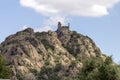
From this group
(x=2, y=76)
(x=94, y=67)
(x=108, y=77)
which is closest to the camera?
(x=108, y=77)

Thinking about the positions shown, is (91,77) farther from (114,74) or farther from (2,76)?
(2,76)

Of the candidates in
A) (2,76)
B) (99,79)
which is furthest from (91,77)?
(2,76)

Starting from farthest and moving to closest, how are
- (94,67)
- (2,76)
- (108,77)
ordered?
(2,76) < (94,67) < (108,77)

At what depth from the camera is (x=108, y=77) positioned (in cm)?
8350

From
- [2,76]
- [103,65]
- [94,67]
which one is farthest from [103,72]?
[2,76]

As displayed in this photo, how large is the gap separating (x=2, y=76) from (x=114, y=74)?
43.6 m

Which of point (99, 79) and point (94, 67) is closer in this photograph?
point (99, 79)

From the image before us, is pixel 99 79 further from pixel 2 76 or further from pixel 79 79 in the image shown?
pixel 2 76

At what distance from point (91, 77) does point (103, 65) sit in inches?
143

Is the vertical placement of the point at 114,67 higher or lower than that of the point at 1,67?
lower

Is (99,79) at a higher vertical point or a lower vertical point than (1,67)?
lower

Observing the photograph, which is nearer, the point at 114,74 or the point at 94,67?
the point at 114,74

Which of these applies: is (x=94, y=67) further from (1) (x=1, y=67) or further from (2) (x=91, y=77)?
(1) (x=1, y=67)

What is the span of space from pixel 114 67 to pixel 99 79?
3774mm
